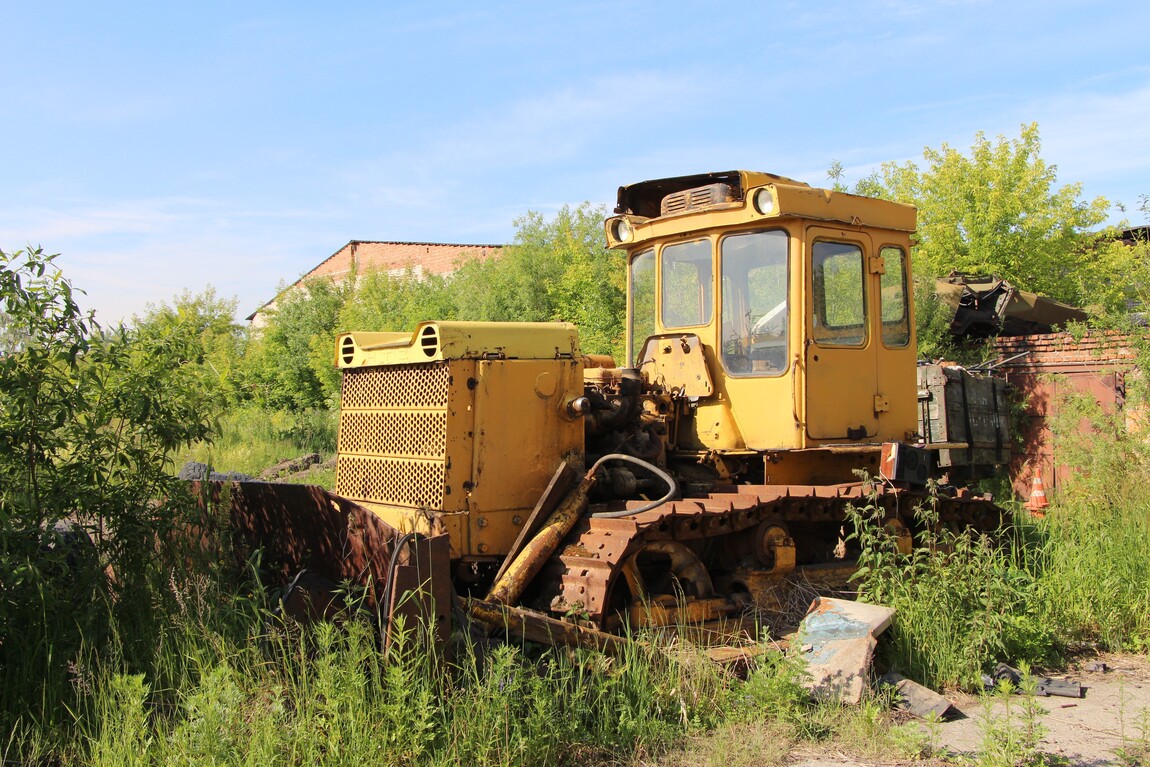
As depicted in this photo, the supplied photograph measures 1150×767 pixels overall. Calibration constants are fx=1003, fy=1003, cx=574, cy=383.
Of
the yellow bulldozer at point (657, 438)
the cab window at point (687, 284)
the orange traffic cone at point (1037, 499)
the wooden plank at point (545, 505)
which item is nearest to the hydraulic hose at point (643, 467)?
the yellow bulldozer at point (657, 438)

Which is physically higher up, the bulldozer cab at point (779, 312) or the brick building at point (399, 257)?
the brick building at point (399, 257)

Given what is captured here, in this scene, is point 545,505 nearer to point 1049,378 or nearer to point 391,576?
point 391,576

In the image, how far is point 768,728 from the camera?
4812 mm

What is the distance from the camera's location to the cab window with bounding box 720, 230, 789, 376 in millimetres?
6516

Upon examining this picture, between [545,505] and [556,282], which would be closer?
[545,505]

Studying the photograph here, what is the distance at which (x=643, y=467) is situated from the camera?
631 centimetres

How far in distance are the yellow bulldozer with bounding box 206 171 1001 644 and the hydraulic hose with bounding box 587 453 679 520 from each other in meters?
0.02

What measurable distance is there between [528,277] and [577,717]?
18.8 metres

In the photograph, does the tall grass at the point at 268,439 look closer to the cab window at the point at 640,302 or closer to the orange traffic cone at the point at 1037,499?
the cab window at the point at 640,302

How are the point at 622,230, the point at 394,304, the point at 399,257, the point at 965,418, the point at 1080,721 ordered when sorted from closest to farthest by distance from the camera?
the point at 1080,721, the point at 622,230, the point at 965,418, the point at 394,304, the point at 399,257

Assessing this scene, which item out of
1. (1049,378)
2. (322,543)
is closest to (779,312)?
(322,543)

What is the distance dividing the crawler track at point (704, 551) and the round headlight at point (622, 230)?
209 centimetres

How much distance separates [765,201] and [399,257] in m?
30.0

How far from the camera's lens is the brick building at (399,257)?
33728 millimetres
